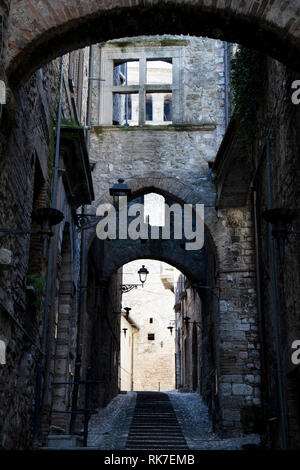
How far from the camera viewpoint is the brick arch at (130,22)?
537 centimetres

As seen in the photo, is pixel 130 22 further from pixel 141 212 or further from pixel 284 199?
pixel 141 212

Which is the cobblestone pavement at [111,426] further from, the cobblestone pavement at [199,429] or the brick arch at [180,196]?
the brick arch at [180,196]

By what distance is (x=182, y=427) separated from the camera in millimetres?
12531

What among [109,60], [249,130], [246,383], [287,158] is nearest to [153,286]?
[109,60]

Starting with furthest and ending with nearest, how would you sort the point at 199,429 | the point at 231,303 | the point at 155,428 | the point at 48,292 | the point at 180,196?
the point at 180,196, the point at 199,429, the point at 155,428, the point at 231,303, the point at 48,292

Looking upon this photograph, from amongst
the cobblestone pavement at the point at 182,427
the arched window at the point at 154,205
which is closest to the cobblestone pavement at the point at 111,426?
the cobblestone pavement at the point at 182,427

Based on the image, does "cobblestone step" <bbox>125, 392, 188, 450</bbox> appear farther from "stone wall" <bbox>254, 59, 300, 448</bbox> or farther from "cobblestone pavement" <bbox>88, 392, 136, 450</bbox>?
"stone wall" <bbox>254, 59, 300, 448</bbox>

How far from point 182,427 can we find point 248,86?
22.6 ft

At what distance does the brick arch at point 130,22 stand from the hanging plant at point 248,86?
3073mm

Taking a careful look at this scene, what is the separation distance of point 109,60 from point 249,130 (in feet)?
22.3

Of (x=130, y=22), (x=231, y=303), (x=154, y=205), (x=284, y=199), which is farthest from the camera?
(x=154, y=205)

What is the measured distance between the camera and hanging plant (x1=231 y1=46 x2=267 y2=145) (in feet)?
28.8

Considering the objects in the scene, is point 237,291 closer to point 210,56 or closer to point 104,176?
point 104,176

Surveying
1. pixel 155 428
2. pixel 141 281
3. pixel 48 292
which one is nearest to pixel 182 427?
pixel 155 428
